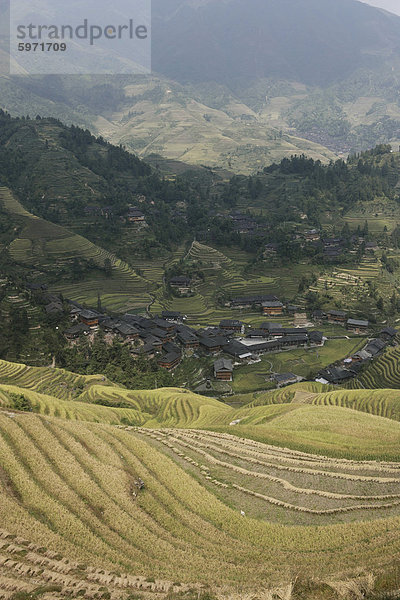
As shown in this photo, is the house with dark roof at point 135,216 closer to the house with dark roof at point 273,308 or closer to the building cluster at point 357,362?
the house with dark roof at point 273,308

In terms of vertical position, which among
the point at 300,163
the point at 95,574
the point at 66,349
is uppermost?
the point at 300,163

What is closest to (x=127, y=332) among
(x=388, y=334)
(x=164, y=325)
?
(x=164, y=325)

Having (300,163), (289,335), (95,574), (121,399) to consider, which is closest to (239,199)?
(300,163)

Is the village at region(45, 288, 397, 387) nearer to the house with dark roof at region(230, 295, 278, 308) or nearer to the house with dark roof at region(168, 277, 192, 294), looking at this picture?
the house with dark roof at region(230, 295, 278, 308)

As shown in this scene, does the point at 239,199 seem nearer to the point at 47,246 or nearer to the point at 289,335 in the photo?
the point at 47,246

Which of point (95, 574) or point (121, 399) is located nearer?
point (95, 574)

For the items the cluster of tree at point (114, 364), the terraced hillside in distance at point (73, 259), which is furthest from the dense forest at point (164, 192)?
the cluster of tree at point (114, 364)

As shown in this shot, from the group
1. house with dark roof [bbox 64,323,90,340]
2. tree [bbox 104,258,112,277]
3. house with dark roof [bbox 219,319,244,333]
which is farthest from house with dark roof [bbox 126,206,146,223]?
house with dark roof [bbox 64,323,90,340]
